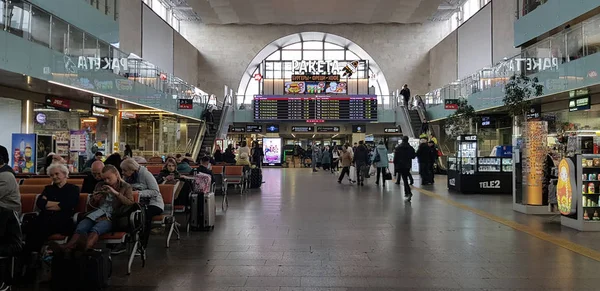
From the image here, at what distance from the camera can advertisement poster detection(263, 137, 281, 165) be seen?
3400 cm

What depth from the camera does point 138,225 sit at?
17.5 ft

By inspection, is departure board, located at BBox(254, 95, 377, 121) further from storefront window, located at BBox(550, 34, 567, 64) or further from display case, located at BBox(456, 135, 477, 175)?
storefront window, located at BBox(550, 34, 567, 64)

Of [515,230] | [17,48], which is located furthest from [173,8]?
[515,230]

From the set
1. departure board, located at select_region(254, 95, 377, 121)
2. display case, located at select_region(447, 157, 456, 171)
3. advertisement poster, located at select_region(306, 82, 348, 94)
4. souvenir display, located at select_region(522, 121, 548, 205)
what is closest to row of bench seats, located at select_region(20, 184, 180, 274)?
souvenir display, located at select_region(522, 121, 548, 205)

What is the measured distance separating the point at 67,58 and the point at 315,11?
24.3m

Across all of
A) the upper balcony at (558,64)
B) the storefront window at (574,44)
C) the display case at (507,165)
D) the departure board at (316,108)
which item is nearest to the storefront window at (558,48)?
the upper balcony at (558,64)

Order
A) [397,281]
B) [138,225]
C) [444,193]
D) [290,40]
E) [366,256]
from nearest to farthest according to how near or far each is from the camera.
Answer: [397,281] → [138,225] → [366,256] → [444,193] → [290,40]

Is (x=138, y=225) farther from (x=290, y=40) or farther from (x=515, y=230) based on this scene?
(x=290, y=40)

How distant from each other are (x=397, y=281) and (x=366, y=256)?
3.59ft

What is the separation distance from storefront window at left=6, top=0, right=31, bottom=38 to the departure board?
68.0ft

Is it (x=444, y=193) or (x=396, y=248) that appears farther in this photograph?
(x=444, y=193)

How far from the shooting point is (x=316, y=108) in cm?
3152

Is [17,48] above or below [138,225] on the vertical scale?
above

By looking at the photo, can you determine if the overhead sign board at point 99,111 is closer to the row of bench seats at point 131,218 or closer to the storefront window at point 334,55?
the row of bench seats at point 131,218
